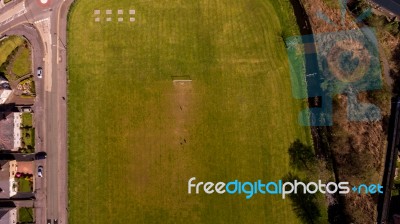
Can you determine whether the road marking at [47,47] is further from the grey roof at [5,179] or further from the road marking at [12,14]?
the grey roof at [5,179]

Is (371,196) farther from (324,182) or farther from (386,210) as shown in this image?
(324,182)

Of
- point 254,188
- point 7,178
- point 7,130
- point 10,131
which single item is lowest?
point 254,188

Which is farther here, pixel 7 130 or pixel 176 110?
pixel 176 110

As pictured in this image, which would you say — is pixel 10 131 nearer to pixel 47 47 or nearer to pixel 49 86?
pixel 49 86

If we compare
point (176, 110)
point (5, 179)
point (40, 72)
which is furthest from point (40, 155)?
point (176, 110)

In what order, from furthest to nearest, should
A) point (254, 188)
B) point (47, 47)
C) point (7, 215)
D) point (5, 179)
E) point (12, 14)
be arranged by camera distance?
point (12, 14)
point (47, 47)
point (254, 188)
point (5, 179)
point (7, 215)

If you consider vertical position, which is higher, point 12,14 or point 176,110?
point 12,14
